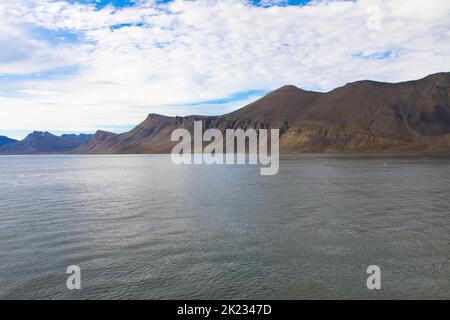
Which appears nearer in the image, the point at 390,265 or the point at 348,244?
the point at 390,265

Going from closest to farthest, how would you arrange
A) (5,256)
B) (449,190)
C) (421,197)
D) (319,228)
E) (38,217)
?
(5,256), (319,228), (38,217), (421,197), (449,190)

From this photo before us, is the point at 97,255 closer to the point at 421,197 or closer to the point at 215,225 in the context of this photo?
the point at 215,225

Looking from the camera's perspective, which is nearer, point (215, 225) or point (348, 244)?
point (348, 244)

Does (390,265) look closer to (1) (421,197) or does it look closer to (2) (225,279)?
(2) (225,279)

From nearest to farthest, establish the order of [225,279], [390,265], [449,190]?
1. [225,279]
2. [390,265]
3. [449,190]
